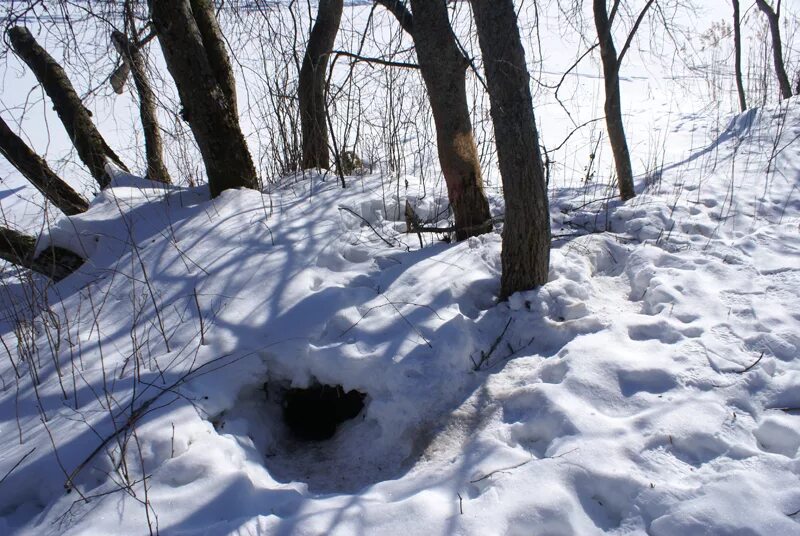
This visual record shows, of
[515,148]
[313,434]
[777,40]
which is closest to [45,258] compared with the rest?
[313,434]

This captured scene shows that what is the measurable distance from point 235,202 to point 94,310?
51.2 inches

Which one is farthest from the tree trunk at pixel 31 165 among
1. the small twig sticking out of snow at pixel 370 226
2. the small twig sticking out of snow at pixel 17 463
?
the small twig sticking out of snow at pixel 17 463

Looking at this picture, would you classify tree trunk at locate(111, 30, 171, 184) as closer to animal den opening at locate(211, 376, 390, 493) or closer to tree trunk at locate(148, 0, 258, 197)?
tree trunk at locate(148, 0, 258, 197)

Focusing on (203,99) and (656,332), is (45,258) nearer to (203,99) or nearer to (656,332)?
(203,99)

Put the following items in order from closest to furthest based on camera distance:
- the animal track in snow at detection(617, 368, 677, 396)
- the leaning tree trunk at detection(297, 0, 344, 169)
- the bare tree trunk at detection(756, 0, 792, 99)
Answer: the animal track in snow at detection(617, 368, 677, 396) → the leaning tree trunk at detection(297, 0, 344, 169) → the bare tree trunk at detection(756, 0, 792, 99)

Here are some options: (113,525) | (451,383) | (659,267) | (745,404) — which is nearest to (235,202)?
(451,383)

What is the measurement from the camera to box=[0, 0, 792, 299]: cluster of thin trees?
8.38 feet

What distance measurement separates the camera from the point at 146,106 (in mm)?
5121

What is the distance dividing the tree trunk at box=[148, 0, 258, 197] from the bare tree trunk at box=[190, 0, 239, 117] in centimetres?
5

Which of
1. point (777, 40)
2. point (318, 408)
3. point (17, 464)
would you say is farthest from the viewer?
point (777, 40)

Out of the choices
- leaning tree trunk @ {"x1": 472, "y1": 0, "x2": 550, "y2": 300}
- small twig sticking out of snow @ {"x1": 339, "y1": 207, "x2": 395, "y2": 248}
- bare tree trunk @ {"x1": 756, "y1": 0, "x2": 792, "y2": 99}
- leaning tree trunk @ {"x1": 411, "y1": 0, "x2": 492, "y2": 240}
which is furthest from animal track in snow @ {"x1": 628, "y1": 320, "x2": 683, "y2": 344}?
bare tree trunk @ {"x1": 756, "y1": 0, "x2": 792, "y2": 99}

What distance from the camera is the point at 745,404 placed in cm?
207

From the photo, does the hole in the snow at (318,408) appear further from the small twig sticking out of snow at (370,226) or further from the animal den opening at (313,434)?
the small twig sticking out of snow at (370,226)

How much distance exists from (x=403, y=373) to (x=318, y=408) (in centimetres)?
60
